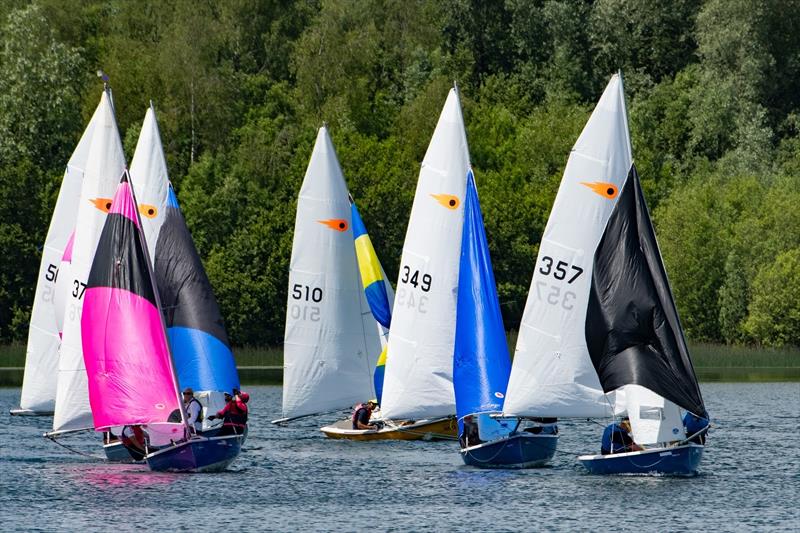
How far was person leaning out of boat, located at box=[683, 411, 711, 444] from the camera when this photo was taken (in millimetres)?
40219

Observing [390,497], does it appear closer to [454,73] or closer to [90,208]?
[90,208]

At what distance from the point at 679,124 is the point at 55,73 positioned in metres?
39.1

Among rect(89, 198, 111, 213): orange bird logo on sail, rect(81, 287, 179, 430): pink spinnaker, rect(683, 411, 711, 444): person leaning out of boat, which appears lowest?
rect(683, 411, 711, 444): person leaning out of boat

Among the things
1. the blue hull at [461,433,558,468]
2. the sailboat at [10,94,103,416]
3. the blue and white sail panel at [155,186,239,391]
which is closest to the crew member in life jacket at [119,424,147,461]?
the blue and white sail panel at [155,186,239,391]

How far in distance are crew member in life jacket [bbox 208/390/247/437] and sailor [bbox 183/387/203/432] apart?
0.55 meters

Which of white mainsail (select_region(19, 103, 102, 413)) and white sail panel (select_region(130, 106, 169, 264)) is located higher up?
white sail panel (select_region(130, 106, 169, 264))

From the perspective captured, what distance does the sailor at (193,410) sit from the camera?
4281 centimetres

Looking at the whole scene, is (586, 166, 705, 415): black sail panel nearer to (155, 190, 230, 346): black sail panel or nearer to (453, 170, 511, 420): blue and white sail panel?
(453, 170, 511, 420): blue and white sail panel

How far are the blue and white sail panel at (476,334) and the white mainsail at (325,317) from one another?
33.1 ft

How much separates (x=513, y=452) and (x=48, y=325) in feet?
65.1

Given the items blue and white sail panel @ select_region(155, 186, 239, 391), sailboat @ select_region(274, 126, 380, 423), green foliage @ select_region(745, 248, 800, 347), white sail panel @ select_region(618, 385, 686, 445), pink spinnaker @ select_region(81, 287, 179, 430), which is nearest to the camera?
white sail panel @ select_region(618, 385, 686, 445)

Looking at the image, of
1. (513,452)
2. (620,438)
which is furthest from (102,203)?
(620,438)

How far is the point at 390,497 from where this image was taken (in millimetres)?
40625

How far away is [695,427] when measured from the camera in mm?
40625
